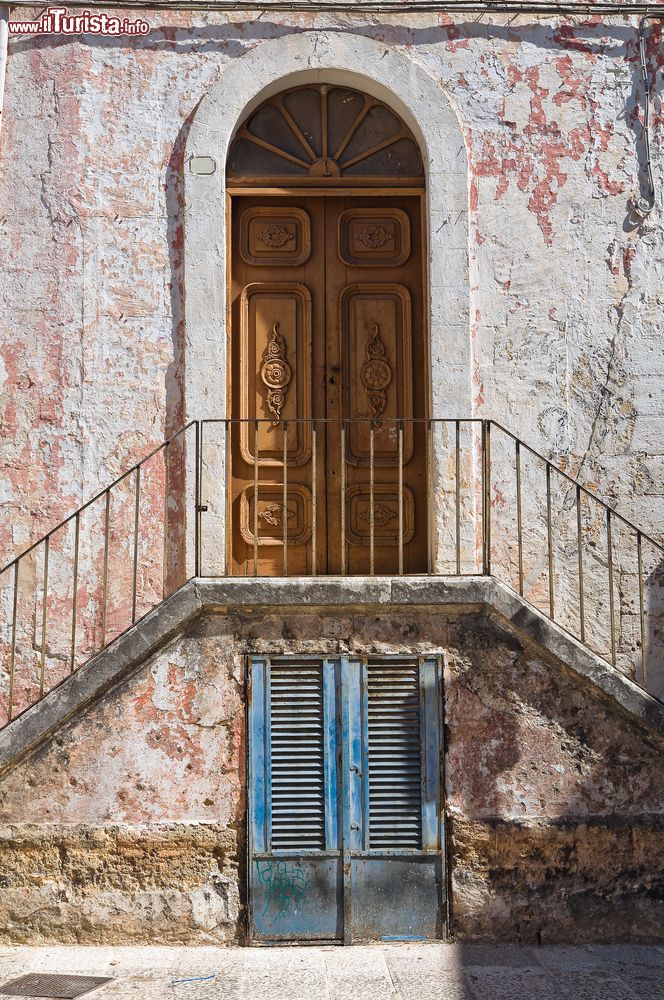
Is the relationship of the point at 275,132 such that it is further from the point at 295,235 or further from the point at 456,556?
the point at 456,556

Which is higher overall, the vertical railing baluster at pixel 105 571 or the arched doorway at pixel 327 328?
the arched doorway at pixel 327 328

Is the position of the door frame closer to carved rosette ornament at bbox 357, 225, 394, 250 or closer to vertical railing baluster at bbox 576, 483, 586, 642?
vertical railing baluster at bbox 576, 483, 586, 642

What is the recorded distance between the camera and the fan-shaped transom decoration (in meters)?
7.52

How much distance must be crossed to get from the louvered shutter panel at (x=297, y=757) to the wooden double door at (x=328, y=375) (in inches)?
45.5

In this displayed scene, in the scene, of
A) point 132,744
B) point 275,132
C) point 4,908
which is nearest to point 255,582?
point 132,744

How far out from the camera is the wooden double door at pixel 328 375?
24.1ft

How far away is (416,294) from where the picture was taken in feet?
24.6

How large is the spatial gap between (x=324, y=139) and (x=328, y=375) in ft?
5.55

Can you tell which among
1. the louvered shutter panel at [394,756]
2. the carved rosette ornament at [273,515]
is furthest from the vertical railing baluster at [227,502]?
the louvered shutter panel at [394,756]

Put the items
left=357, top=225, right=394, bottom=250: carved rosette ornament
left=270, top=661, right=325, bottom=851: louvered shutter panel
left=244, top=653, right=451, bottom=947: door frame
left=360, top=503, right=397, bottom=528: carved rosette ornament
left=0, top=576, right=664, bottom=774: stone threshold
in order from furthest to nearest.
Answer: left=357, top=225, right=394, bottom=250: carved rosette ornament
left=360, top=503, right=397, bottom=528: carved rosette ornament
left=270, top=661, right=325, bottom=851: louvered shutter panel
left=244, top=653, right=451, bottom=947: door frame
left=0, top=576, right=664, bottom=774: stone threshold

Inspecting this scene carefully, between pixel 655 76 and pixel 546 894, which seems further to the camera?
pixel 655 76

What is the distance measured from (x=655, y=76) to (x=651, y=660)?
398 cm

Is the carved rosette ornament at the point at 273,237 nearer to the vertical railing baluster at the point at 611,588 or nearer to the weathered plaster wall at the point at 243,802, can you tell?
the weathered plaster wall at the point at 243,802

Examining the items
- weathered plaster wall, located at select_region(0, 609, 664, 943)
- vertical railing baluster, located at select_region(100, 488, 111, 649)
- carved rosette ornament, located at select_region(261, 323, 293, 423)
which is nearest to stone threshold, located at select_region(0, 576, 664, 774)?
weathered plaster wall, located at select_region(0, 609, 664, 943)
